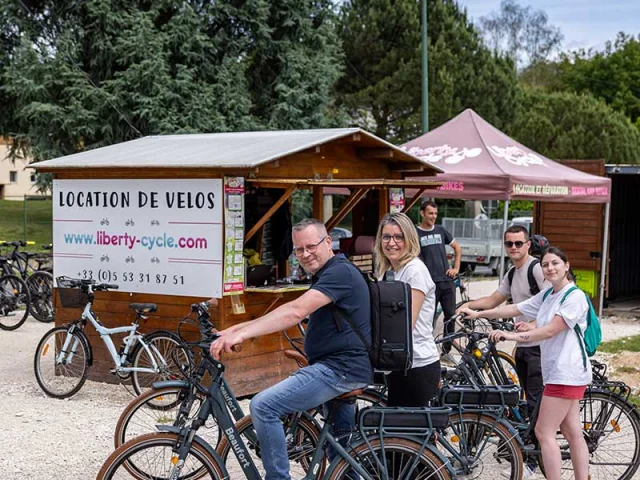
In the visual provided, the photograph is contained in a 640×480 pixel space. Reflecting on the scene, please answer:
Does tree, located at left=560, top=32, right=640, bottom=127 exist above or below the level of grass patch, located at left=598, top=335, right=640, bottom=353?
Result: above

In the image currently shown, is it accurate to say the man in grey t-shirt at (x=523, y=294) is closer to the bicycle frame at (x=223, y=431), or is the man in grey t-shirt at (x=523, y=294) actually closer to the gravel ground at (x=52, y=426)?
the bicycle frame at (x=223, y=431)

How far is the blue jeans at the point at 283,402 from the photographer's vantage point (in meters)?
4.40

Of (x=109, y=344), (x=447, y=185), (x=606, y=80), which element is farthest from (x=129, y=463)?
(x=606, y=80)

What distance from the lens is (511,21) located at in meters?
70.7

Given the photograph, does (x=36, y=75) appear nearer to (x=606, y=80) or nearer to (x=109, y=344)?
(x=109, y=344)

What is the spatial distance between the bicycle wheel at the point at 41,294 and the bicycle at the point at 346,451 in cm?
926

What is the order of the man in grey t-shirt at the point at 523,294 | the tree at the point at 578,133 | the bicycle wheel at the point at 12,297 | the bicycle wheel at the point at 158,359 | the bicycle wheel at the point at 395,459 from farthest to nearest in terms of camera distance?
the tree at the point at 578,133 < the bicycle wheel at the point at 12,297 < the bicycle wheel at the point at 158,359 < the man in grey t-shirt at the point at 523,294 < the bicycle wheel at the point at 395,459

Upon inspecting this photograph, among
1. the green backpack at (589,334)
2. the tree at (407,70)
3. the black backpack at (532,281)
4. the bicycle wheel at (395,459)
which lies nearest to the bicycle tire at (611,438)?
the green backpack at (589,334)

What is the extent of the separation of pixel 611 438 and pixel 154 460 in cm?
302

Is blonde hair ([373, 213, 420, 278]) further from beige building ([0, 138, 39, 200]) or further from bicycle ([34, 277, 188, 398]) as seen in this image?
beige building ([0, 138, 39, 200])

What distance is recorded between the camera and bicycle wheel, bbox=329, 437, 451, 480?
4.46 meters

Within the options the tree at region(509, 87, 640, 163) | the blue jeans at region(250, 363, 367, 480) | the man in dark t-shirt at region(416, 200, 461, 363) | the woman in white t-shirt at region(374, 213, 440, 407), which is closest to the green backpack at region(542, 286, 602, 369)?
the woman in white t-shirt at region(374, 213, 440, 407)

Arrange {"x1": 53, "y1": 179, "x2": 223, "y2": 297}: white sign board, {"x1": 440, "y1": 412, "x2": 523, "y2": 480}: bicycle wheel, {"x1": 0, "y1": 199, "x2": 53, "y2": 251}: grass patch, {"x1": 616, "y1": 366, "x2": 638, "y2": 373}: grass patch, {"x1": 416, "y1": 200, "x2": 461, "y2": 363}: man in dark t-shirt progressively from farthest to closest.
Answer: {"x1": 0, "y1": 199, "x2": 53, "y2": 251}: grass patch < {"x1": 616, "y1": 366, "x2": 638, "y2": 373}: grass patch < {"x1": 416, "y1": 200, "x2": 461, "y2": 363}: man in dark t-shirt < {"x1": 53, "y1": 179, "x2": 223, "y2": 297}: white sign board < {"x1": 440, "y1": 412, "x2": 523, "y2": 480}: bicycle wheel

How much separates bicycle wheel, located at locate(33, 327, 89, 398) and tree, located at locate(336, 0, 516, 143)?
70.4 ft
